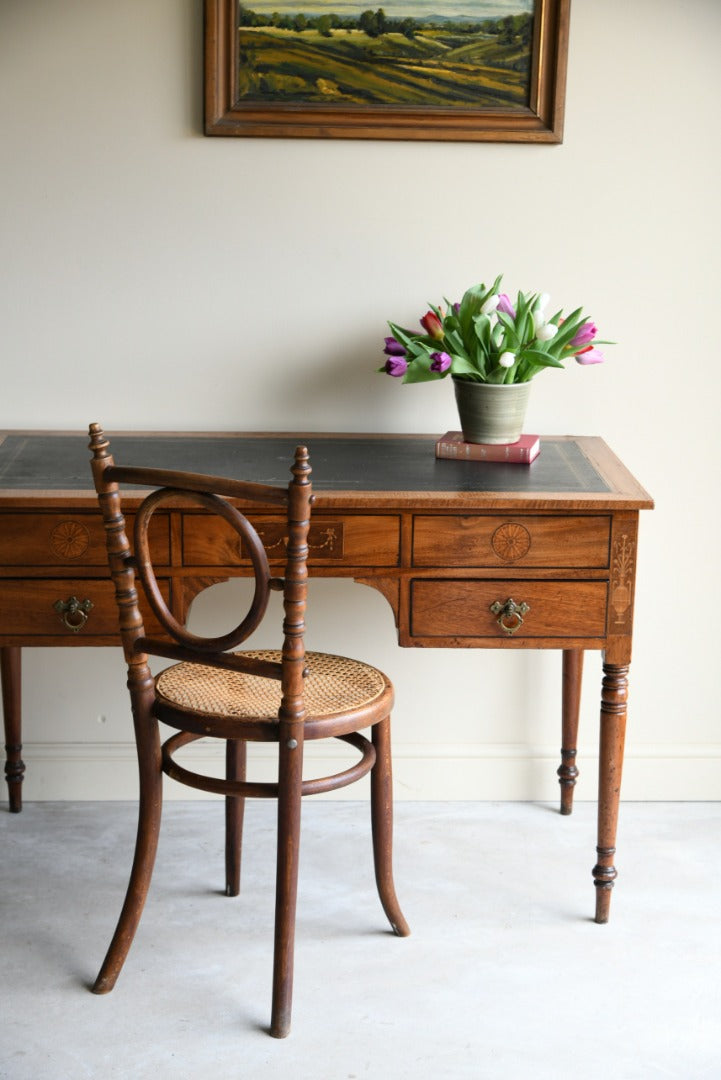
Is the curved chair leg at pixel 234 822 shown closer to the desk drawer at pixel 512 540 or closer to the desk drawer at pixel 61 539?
the desk drawer at pixel 61 539

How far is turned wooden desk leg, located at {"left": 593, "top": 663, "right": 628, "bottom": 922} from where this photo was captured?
2334 millimetres

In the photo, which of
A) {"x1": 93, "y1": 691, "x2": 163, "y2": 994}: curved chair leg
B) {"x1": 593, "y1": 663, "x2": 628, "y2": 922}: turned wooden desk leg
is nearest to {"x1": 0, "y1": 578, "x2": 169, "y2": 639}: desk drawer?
{"x1": 93, "y1": 691, "x2": 163, "y2": 994}: curved chair leg

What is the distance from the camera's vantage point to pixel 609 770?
2369 mm

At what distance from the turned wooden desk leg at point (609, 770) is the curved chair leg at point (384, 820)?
40cm

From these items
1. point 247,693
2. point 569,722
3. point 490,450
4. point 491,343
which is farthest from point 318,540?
point 569,722

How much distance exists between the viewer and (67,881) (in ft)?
8.35

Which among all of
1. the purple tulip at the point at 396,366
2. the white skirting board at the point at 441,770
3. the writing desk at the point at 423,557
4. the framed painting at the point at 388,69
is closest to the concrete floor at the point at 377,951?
the white skirting board at the point at 441,770

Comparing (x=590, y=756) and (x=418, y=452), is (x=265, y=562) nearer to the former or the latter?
(x=418, y=452)

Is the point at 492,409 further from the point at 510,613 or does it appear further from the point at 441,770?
the point at 441,770

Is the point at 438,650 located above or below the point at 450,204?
below

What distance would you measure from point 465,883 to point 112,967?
2.51 ft

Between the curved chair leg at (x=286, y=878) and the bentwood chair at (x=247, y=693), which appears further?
the curved chair leg at (x=286, y=878)

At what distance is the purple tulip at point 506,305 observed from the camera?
2521 millimetres

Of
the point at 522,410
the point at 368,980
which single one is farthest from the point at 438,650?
the point at 368,980
